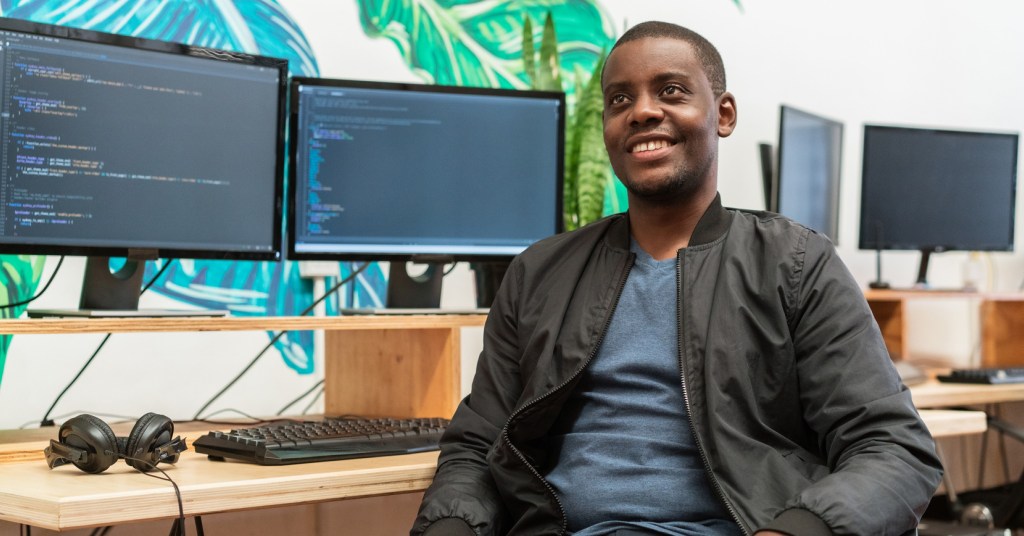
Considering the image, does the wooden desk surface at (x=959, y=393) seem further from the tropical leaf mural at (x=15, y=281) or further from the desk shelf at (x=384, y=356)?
the tropical leaf mural at (x=15, y=281)

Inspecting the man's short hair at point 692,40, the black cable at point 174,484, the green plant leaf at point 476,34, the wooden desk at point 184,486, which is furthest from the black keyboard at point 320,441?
the green plant leaf at point 476,34

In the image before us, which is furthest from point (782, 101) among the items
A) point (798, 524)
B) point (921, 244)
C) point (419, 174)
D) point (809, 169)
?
point (798, 524)

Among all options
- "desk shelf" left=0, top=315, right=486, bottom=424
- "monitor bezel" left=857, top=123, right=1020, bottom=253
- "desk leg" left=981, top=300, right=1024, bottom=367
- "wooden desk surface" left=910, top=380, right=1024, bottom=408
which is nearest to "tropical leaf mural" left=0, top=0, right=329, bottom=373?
"desk shelf" left=0, top=315, right=486, bottom=424

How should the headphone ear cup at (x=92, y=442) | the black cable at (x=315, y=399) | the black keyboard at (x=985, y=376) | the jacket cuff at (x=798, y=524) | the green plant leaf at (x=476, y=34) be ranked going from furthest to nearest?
the black keyboard at (x=985, y=376), the green plant leaf at (x=476, y=34), the black cable at (x=315, y=399), the headphone ear cup at (x=92, y=442), the jacket cuff at (x=798, y=524)

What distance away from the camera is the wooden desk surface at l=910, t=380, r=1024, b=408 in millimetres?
2557

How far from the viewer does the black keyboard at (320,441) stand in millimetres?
1519

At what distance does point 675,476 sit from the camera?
4.57ft

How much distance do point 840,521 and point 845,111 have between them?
2.64 metres

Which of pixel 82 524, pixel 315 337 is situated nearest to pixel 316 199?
pixel 315 337

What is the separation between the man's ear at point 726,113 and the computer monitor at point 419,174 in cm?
59

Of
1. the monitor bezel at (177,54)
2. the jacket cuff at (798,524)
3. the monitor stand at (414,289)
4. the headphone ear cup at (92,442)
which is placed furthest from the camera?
the monitor stand at (414,289)

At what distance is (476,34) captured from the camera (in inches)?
110

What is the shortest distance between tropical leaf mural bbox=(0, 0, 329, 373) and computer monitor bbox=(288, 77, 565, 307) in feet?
1.62

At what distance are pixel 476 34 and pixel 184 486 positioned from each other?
174 cm
